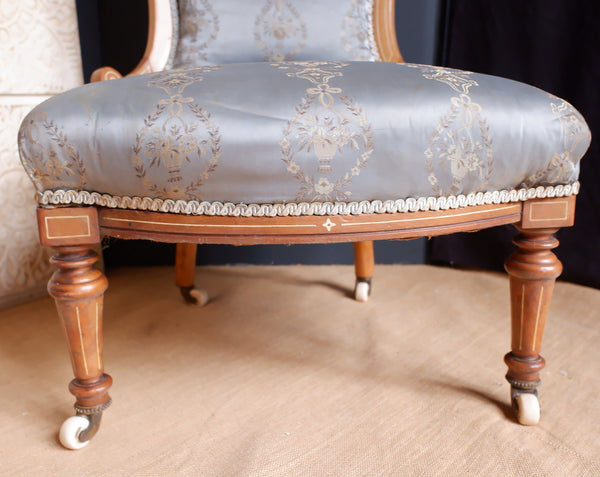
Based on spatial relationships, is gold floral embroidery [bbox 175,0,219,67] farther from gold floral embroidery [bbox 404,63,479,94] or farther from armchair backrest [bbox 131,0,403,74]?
gold floral embroidery [bbox 404,63,479,94]

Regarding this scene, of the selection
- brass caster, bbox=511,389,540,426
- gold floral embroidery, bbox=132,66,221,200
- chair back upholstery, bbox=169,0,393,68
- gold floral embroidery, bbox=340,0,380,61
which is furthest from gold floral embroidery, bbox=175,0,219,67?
brass caster, bbox=511,389,540,426

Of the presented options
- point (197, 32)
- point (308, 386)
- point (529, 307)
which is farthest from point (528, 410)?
point (197, 32)

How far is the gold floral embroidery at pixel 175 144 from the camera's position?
1.69 ft

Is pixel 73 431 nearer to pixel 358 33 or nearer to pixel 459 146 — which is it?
pixel 459 146

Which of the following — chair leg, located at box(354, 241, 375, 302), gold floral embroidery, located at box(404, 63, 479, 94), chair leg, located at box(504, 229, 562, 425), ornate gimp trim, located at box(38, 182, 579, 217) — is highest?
gold floral embroidery, located at box(404, 63, 479, 94)

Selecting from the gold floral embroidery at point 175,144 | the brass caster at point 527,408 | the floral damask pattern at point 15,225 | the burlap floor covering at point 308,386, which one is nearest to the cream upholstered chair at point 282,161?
the gold floral embroidery at point 175,144

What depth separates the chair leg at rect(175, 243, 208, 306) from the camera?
1031mm

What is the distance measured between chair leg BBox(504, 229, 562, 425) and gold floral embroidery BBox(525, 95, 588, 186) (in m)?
0.07

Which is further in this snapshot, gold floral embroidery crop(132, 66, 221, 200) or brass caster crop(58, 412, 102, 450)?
brass caster crop(58, 412, 102, 450)

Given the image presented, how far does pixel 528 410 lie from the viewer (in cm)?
67

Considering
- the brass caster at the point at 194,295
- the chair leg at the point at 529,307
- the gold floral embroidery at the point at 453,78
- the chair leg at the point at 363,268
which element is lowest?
the brass caster at the point at 194,295

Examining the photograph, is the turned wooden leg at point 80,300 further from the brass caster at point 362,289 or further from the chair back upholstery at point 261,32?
the brass caster at point 362,289

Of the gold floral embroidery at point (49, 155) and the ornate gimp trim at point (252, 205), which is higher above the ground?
the gold floral embroidery at point (49, 155)

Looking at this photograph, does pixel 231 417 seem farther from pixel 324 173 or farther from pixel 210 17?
pixel 210 17
